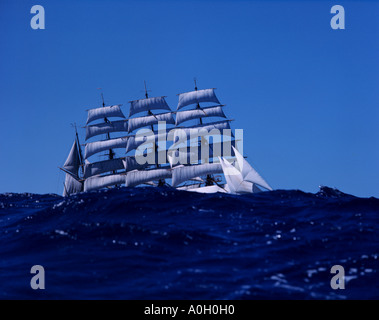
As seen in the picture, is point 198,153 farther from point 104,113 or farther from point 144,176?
point 104,113

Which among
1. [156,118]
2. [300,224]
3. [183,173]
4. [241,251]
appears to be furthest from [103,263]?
[156,118]

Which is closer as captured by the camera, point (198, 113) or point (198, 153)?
point (198, 153)

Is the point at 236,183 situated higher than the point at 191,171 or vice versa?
the point at 191,171

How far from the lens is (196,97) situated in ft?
263

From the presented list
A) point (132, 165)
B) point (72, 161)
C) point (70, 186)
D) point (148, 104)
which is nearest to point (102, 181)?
point (132, 165)

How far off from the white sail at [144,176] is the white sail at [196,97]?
13.2 m

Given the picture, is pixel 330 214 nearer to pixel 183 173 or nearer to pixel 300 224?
pixel 300 224

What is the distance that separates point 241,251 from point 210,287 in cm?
379

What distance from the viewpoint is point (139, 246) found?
51.5 feet

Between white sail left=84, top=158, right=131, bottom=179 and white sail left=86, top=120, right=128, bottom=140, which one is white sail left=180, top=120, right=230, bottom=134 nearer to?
white sail left=86, top=120, right=128, bottom=140

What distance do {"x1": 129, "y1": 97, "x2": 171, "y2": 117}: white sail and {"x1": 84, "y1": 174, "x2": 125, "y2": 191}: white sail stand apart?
1302cm

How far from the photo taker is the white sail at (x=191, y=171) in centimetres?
7075

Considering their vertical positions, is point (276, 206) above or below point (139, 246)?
above

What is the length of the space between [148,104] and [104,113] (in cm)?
1016
